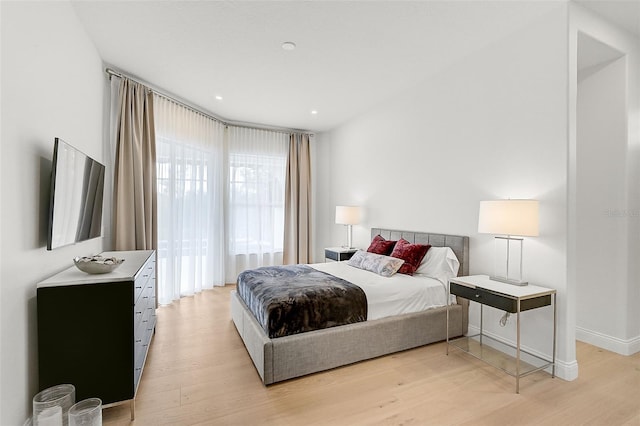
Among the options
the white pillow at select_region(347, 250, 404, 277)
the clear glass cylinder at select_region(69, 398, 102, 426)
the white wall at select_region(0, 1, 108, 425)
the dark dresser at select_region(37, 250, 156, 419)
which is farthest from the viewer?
the white pillow at select_region(347, 250, 404, 277)

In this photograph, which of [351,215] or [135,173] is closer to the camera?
[135,173]

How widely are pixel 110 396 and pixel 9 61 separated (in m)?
1.96

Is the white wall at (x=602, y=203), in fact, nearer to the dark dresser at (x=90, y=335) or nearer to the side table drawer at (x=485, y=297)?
the side table drawer at (x=485, y=297)

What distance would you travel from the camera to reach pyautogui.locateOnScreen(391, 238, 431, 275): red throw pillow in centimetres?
343

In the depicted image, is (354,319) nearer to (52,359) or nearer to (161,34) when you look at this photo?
(52,359)

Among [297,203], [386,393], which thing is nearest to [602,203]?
[386,393]

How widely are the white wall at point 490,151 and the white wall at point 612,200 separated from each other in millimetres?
439

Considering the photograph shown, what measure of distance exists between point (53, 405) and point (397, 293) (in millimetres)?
2544

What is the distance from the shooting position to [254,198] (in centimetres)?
575

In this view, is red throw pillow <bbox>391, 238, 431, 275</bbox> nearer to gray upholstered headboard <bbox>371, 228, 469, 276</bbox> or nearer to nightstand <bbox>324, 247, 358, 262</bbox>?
gray upholstered headboard <bbox>371, 228, 469, 276</bbox>

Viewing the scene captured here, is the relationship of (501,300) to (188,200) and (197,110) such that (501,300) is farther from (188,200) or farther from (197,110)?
(197,110)

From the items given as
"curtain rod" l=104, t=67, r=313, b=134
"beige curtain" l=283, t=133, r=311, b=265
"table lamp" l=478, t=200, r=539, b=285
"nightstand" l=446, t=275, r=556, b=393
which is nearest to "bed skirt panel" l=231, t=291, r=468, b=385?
"nightstand" l=446, t=275, r=556, b=393

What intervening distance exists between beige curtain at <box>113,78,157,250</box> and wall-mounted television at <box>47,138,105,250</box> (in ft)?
2.60

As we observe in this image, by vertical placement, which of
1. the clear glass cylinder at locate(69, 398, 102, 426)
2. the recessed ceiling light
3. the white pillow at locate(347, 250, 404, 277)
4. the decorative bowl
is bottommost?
the clear glass cylinder at locate(69, 398, 102, 426)
